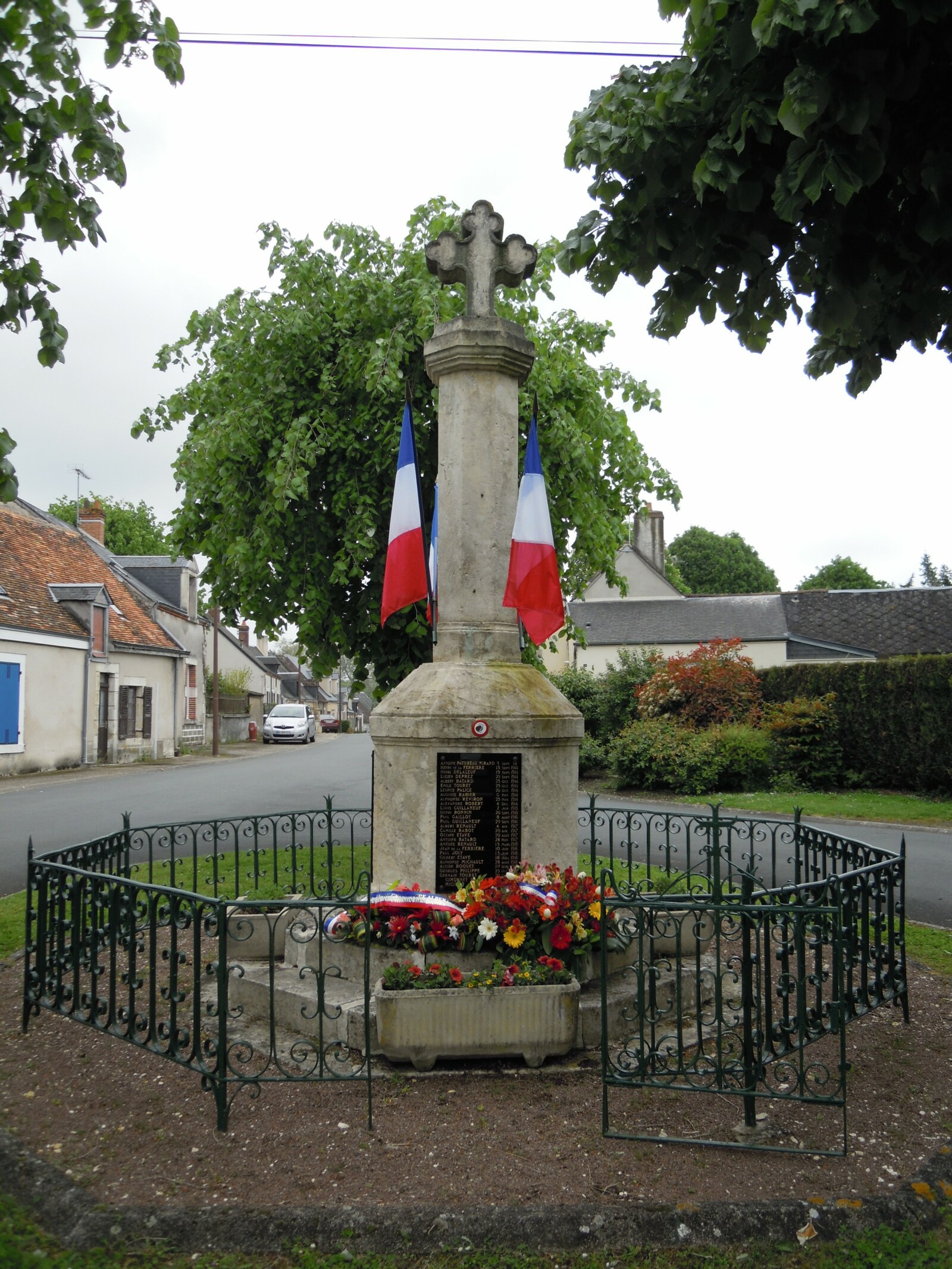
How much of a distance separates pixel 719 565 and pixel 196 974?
5224 centimetres

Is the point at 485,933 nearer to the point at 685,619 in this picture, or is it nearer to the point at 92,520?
the point at 685,619

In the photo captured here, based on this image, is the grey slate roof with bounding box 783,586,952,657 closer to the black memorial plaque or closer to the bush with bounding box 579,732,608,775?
the bush with bounding box 579,732,608,775

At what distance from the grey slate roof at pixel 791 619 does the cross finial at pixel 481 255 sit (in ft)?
78.2

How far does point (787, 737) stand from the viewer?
1831 cm

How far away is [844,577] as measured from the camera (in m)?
57.1

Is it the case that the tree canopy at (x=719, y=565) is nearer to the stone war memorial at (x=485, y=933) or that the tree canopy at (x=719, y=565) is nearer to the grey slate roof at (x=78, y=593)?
the grey slate roof at (x=78, y=593)

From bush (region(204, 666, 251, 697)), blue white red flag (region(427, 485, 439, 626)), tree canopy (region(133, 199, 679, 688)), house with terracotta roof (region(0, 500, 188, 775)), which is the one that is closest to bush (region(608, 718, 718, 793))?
tree canopy (region(133, 199, 679, 688))

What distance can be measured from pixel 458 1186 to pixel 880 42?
15.4 feet

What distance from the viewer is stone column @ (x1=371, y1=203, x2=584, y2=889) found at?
571cm

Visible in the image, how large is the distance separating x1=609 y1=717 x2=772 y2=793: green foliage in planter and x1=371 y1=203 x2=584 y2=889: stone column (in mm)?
12103

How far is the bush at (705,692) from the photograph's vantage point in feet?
63.3

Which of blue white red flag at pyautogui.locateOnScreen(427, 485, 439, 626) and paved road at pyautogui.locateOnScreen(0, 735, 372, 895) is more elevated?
blue white red flag at pyautogui.locateOnScreen(427, 485, 439, 626)

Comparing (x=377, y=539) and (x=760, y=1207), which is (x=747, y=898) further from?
(x=377, y=539)

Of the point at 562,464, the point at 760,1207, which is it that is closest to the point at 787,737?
the point at 562,464
